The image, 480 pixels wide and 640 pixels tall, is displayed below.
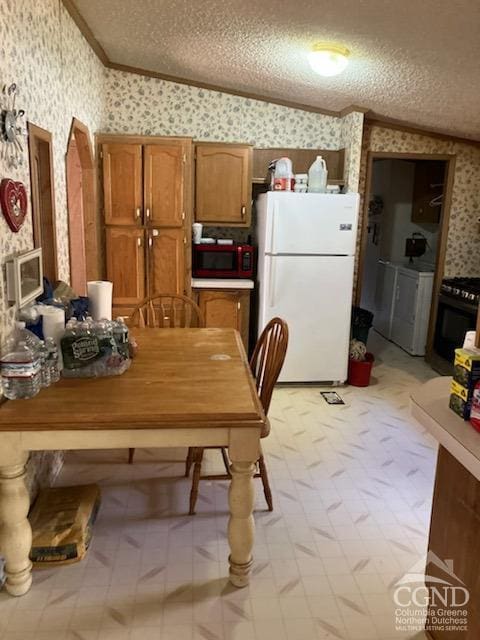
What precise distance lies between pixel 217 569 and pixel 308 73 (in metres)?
3.04

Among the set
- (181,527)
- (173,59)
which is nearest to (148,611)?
(181,527)

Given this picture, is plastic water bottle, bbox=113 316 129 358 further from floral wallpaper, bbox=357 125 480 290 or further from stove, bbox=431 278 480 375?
floral wallpaper, bbox=357 125 480 290

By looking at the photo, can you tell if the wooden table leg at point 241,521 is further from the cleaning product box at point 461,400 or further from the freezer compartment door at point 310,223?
the freezer compartment door at point 310,223

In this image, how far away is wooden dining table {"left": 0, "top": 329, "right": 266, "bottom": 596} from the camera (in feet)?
5.67

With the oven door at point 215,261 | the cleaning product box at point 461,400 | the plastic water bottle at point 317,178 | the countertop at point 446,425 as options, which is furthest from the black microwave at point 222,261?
the cleaning product box at point 461,400

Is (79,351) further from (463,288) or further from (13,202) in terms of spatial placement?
(463,288)

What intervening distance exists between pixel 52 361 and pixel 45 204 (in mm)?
1018

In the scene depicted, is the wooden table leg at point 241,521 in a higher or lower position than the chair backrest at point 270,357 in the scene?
lower

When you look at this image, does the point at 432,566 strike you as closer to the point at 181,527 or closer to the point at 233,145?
the point at 181,527

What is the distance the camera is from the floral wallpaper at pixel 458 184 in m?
4.62

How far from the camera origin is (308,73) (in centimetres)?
346

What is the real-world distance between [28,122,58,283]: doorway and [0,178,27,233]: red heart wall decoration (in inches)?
10.0

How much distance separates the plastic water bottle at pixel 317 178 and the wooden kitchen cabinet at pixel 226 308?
96cm

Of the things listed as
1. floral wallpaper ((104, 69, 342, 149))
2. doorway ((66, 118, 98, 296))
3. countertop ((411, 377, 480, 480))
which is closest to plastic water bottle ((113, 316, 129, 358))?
countertop ((411, 377, 480, 480))
